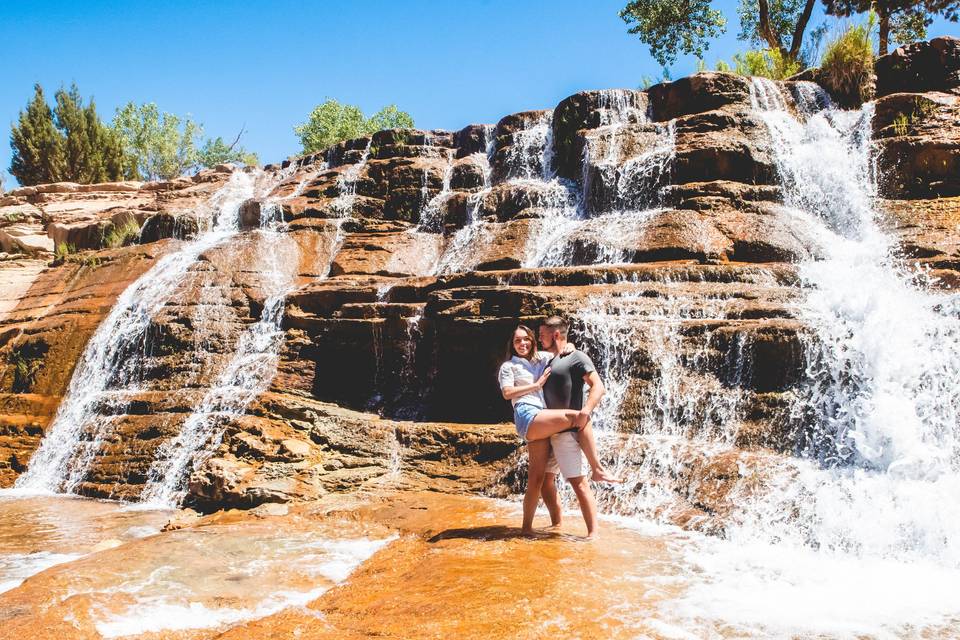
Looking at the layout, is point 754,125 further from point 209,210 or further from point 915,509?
point 209,210

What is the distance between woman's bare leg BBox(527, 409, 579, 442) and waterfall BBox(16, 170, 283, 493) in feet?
28.4

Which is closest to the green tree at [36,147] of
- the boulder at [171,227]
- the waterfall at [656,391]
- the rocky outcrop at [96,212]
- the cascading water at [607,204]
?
the rocky outcrop at [96,212]

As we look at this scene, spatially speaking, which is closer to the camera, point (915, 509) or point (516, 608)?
point (516, 608)

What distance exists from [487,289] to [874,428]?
17.4ft

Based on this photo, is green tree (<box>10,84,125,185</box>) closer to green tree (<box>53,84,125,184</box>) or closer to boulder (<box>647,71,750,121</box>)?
green tree (<box>53,84,125,184</box>)

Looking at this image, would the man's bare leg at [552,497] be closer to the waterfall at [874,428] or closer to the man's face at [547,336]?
the man's face at [547,336]

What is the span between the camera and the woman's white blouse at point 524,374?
5543mm

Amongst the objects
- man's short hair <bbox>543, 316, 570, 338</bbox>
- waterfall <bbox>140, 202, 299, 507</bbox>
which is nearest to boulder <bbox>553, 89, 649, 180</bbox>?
waterfall <bbox>140, 202, 299, 507</bbox>

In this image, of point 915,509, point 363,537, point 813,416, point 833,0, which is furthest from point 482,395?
point 833,0

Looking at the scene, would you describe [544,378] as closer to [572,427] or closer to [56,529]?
[572,427]

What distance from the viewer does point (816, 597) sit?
14.5ft

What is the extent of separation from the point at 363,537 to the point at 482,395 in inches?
148

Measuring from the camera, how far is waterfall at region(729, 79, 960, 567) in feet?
18.8

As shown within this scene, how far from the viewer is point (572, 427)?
540cm
